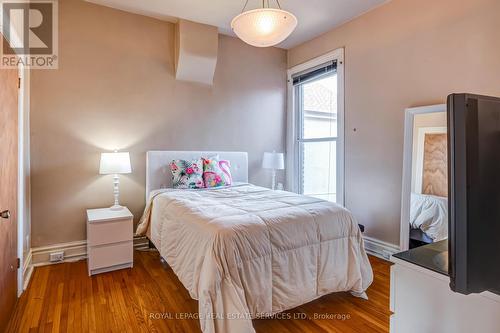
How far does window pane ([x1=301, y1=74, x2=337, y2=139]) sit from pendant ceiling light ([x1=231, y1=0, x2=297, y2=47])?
1834 mm

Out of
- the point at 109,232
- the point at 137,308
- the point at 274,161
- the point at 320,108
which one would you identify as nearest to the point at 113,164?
the point at 109,232

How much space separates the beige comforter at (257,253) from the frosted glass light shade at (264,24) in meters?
1.35

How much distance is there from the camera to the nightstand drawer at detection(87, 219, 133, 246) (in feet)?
8.64

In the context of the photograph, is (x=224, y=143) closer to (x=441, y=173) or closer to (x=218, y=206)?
(x=218, y=206)

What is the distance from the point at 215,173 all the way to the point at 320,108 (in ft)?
6.11

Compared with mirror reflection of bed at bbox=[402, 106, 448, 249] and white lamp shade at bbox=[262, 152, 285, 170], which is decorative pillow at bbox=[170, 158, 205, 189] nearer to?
white lamp shade at bbox=[262, 152, 285, 170]

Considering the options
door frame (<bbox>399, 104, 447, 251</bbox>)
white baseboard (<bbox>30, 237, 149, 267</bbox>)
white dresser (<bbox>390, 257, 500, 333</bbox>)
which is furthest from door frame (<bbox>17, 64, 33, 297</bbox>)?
door frame (<bbox>399, 104, 447, 251</bbox>)

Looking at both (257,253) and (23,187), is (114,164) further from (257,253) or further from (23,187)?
(257,253)

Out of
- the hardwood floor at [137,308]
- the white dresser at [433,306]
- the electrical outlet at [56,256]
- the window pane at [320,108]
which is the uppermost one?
the window pane at [320,108]

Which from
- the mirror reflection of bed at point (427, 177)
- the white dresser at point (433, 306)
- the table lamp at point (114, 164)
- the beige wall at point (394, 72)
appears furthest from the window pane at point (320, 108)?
the white dresser at point (433, 306)

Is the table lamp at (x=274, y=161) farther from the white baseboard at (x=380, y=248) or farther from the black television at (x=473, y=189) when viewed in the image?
the black television at (x=473, y=189)

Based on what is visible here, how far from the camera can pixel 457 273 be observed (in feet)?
2.19

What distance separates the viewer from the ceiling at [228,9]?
119 inches

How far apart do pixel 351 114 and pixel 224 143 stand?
1.74 meters
